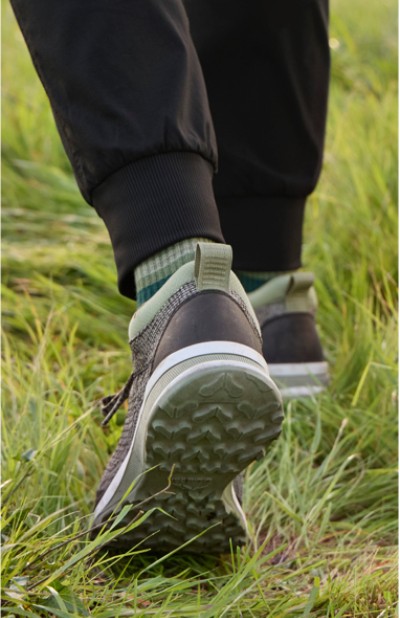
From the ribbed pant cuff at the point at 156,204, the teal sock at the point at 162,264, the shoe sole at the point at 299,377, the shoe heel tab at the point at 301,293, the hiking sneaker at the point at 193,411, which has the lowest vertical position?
the shoe sole at the point at 299,377

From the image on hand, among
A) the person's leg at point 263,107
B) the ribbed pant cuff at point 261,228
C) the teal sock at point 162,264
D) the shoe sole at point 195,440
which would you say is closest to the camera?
the shoe sole at point 195,440

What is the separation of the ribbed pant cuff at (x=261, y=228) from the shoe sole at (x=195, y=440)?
0.62 m

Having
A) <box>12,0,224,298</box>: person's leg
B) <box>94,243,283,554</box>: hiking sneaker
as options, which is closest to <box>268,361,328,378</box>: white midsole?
<box>94,243,283,554</box>: hiking sneaker

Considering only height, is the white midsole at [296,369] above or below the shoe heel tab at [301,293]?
below

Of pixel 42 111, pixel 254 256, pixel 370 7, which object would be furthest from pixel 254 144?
pixel 370 7

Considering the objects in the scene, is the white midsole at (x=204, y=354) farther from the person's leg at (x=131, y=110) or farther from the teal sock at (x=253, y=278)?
the teal sock at (x=253, y=278)

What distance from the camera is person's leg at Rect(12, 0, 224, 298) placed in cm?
116

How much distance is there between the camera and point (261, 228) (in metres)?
1.80

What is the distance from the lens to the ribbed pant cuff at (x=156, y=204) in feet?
3.91

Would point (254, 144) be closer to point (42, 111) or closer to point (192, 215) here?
point (192, 215)

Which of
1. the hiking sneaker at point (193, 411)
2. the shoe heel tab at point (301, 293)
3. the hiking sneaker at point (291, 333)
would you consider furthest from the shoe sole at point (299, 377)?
the hiking sneaker at point (193, 411)

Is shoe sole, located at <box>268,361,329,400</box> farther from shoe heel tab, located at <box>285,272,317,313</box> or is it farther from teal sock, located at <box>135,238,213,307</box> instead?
teal sock, located at <box>135,238,213,307</box>

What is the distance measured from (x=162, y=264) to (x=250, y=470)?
1.69ft

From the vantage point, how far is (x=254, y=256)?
183 cm
